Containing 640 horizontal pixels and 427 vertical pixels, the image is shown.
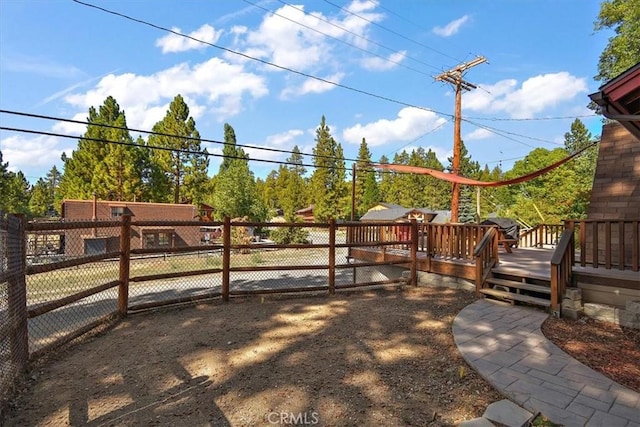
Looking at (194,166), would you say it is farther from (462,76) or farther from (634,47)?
(634,47)

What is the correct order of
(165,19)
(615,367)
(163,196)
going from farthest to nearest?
(163,196) < (165,19) < (615,367)

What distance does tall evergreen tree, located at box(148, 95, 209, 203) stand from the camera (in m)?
29.9

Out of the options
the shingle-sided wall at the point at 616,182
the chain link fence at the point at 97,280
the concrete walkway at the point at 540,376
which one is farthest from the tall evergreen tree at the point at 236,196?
the concrete walkway at the point at 540,376

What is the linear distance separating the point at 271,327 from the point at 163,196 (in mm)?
29546

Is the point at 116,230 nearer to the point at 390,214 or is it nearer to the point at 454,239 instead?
the point at 454,239

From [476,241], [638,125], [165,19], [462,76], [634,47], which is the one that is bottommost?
[476,241]

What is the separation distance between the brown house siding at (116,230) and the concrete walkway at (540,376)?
18188 mm

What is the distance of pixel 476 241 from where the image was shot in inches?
278

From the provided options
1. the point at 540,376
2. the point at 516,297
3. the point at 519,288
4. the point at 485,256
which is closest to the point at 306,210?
the point at 485,256

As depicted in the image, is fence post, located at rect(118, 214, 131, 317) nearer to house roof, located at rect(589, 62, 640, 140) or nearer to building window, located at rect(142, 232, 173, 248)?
house roof, located at rect(589, 62, 640, 140)

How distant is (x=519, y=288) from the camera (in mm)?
5801

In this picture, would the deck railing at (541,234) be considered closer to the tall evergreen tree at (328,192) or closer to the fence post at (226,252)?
the fence post at (226,252)

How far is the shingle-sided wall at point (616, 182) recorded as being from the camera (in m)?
6.56

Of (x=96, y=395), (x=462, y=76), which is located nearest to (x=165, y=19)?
(x=96, y=395)
